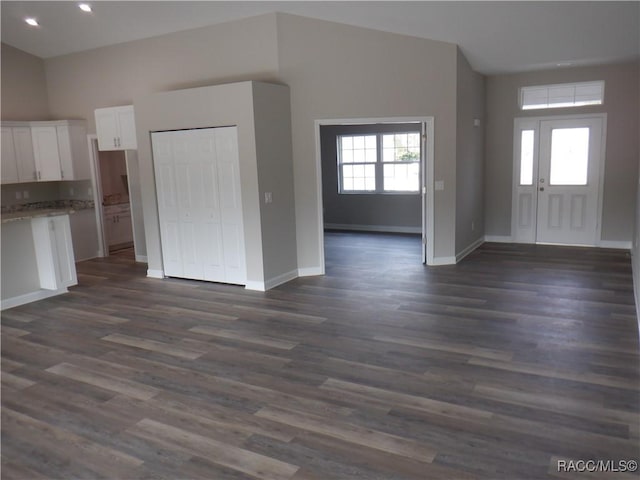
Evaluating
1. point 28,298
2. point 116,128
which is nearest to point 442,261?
point 116,128

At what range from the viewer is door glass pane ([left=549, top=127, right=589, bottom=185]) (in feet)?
24.8

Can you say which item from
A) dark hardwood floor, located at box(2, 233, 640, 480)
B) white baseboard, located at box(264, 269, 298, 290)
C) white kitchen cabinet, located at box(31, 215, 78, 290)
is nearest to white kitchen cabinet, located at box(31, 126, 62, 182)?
white kitchen cabinet, located at box(31, 215, 78, 290)

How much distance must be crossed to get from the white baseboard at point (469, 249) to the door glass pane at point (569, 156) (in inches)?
→ 57.4

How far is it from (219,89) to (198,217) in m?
1.57

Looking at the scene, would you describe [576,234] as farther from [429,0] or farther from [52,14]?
[52,14]

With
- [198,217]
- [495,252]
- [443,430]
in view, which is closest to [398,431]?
[443,430]

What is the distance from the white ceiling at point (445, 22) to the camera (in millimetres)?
5273

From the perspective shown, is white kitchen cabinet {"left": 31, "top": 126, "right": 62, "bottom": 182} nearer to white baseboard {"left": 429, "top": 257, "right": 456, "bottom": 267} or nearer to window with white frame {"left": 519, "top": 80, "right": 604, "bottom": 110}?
white baseboard {"left": 429, "top": 257, "right": 456, "bottom": 267}

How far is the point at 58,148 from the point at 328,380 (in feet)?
21.1

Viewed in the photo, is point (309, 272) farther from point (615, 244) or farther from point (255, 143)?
point (615, 244)

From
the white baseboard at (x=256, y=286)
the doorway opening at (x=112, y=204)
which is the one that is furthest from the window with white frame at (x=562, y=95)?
the doorway opening at (x=112, y=204)

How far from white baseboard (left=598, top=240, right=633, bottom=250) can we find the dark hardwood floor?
214 cm

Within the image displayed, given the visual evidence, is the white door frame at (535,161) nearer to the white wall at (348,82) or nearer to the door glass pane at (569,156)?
the door glass pane at (569,156)

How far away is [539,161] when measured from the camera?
311 inches
